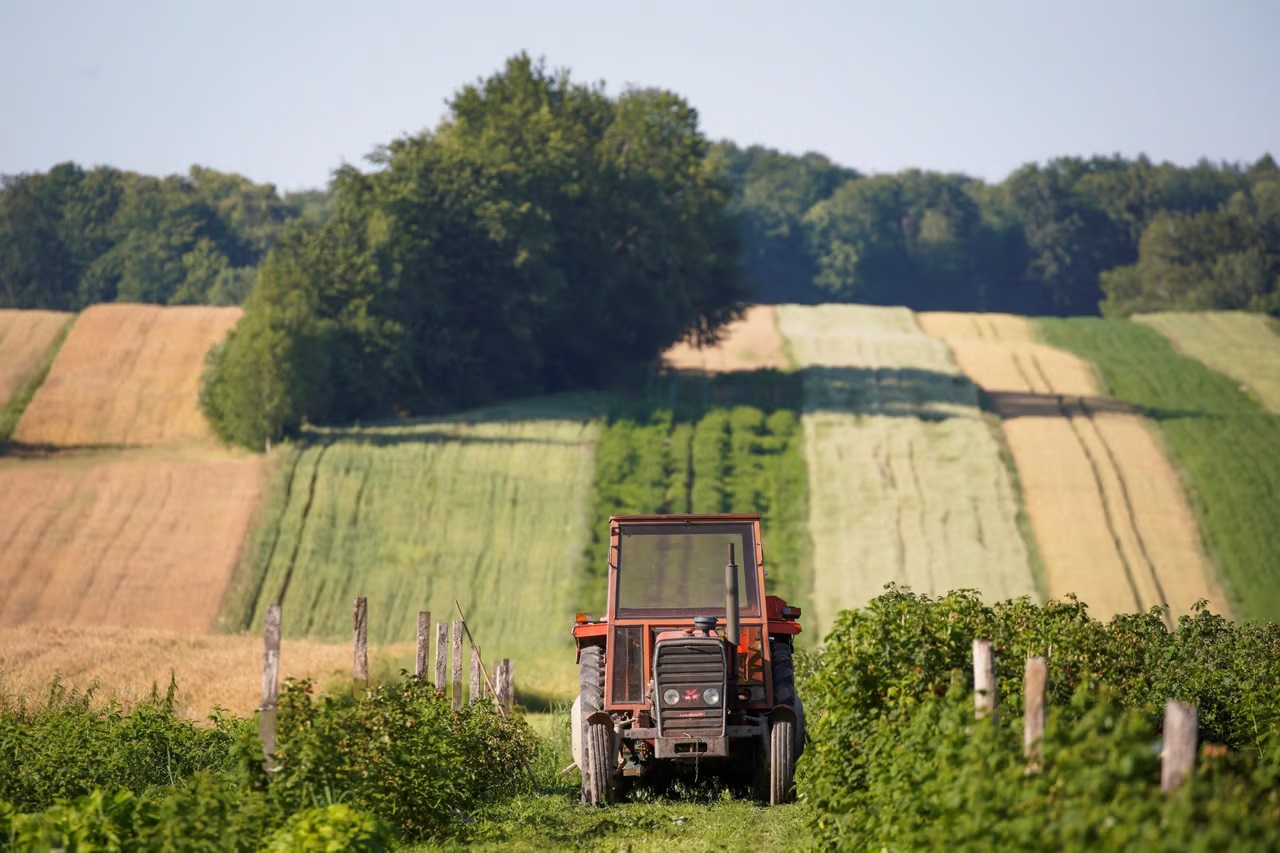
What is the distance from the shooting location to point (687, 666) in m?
14.2

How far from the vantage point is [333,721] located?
11469 mm

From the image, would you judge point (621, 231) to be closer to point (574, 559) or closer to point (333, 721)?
point (574, 559)

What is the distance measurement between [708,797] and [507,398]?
40207mm

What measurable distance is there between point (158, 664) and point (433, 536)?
14.9m

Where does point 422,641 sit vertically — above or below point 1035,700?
below

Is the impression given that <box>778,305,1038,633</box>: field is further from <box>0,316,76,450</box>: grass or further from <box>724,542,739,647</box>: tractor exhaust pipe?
<box>0,316,76,450</box>: grass

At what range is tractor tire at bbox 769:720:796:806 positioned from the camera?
562 inches

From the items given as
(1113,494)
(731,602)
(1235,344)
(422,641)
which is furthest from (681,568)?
(1235,344)

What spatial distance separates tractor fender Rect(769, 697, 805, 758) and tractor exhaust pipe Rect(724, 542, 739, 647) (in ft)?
2.58

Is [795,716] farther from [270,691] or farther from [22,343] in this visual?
[22,343]

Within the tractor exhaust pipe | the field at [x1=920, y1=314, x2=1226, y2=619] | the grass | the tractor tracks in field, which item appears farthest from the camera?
the grass

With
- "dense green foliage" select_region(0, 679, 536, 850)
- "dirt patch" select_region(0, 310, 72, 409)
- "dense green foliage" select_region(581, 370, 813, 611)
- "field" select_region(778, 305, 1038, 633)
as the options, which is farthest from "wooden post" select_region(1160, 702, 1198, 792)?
"dirt patch" select_region(0, 310, 72, 409)

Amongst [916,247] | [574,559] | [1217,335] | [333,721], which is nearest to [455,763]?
[333,721]

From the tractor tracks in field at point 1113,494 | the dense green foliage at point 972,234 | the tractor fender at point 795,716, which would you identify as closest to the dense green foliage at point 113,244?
the dense green foliage at point 972,234
